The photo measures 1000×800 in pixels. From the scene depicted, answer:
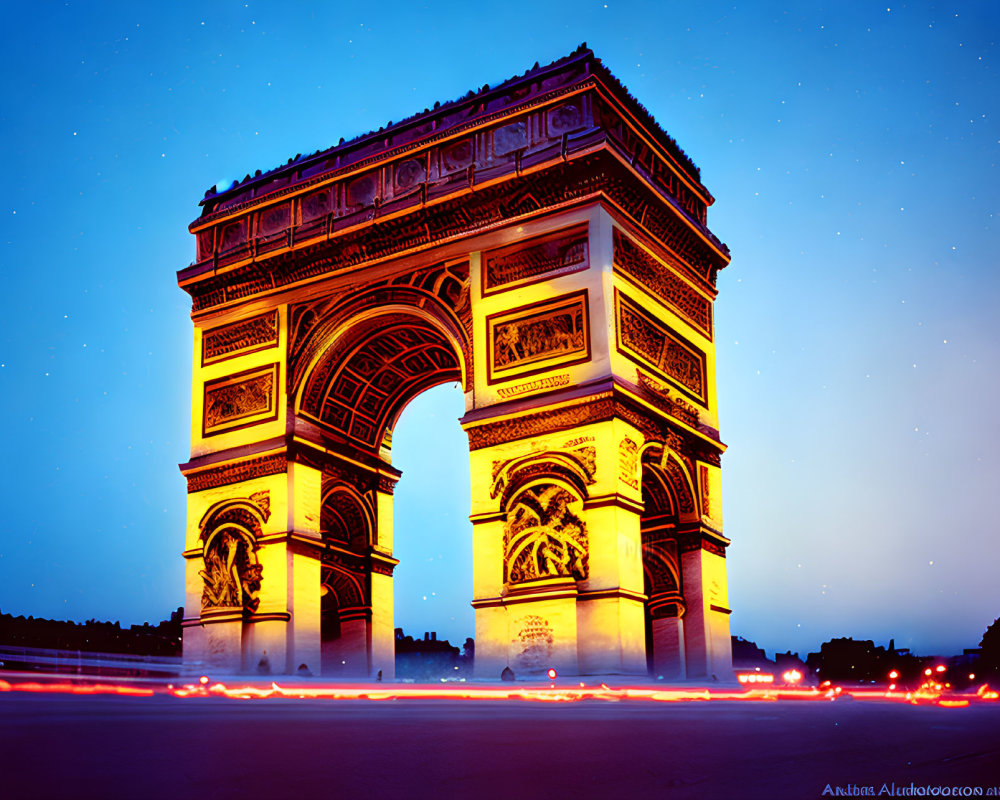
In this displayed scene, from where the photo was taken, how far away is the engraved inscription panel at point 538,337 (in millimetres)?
16172

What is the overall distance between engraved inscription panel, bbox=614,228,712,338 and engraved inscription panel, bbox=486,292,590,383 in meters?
A: 1.10

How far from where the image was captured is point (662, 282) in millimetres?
18078

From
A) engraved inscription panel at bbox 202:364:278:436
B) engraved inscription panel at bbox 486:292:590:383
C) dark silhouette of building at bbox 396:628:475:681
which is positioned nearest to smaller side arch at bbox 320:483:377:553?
engraved inscription panel at bbox 202:364:278:436

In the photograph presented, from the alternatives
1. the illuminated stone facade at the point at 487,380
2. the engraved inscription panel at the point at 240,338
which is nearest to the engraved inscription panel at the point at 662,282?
the illuminated stone facade at the point at 487,380

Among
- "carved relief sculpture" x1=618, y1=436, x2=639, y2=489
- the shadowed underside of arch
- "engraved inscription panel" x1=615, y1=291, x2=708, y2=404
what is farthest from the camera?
the shadowed underside of arch

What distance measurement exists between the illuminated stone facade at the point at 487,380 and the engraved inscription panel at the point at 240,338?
5 cm

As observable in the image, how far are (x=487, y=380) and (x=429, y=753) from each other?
39.0 feet

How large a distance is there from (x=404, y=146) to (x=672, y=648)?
32.3 feet

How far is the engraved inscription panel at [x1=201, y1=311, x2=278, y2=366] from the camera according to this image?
19484mm

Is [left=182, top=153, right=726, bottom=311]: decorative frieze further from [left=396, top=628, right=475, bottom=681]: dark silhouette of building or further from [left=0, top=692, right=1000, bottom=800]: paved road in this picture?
[left=396, top=628, right=475, bottom=681]: dark silhouette of building

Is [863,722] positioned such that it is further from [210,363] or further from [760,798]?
[210,363]

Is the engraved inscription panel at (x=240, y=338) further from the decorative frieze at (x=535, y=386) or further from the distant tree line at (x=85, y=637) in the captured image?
the distant tree line at (x=85, y=637)

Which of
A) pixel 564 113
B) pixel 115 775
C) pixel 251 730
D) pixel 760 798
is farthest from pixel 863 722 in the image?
pixel 564 113

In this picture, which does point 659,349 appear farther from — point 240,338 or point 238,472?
point 240,338
